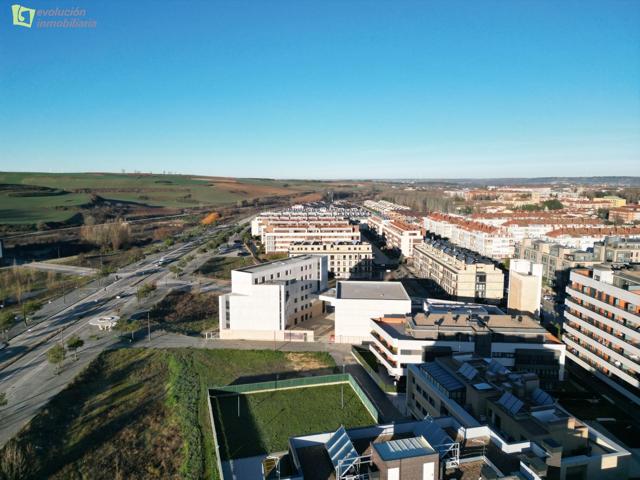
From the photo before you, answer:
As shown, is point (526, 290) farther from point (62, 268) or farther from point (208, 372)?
point (62, 268)

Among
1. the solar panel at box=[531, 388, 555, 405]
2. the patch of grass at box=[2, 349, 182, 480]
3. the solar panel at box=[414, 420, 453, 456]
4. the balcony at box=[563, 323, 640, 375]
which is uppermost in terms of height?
the solar panel at box=[414, 420, 453, 456]

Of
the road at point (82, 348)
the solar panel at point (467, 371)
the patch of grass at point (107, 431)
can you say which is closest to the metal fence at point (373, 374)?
the road at point (82, 348)

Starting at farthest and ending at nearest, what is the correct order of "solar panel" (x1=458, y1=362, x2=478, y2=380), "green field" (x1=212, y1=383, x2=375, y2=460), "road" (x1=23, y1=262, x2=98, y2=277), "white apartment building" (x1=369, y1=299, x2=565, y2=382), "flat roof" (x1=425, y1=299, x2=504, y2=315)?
"road" (x1=23, y1=262, x2=98, y2=277)
"flat roof" (x1=425, y1=299, x2=504, y2=315)
"white apartment building" (x1=369, y1=299, x2=565, y2=382)
"green field" (x1=212, y1=383, x2=375, y2=460)
"solar panel" (x1=458, y1=362, x2=478, y2=380)

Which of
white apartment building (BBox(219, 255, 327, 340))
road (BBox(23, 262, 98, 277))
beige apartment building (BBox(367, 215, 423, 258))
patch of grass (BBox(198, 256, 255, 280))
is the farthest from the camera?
beige apartment building (BBox(367, 215, 423, 258))

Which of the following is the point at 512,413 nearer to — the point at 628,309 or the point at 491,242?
the point at 628,309

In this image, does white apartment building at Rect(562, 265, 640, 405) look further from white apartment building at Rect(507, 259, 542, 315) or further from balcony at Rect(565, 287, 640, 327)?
white apartment building at Rect(507, 259, 542, 315)

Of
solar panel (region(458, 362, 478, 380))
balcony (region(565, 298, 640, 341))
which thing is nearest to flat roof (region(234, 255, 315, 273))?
solar panel (region(458, 362, 478, 380))

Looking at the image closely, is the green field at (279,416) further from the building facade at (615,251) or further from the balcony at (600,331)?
the building facade at (615,251)
